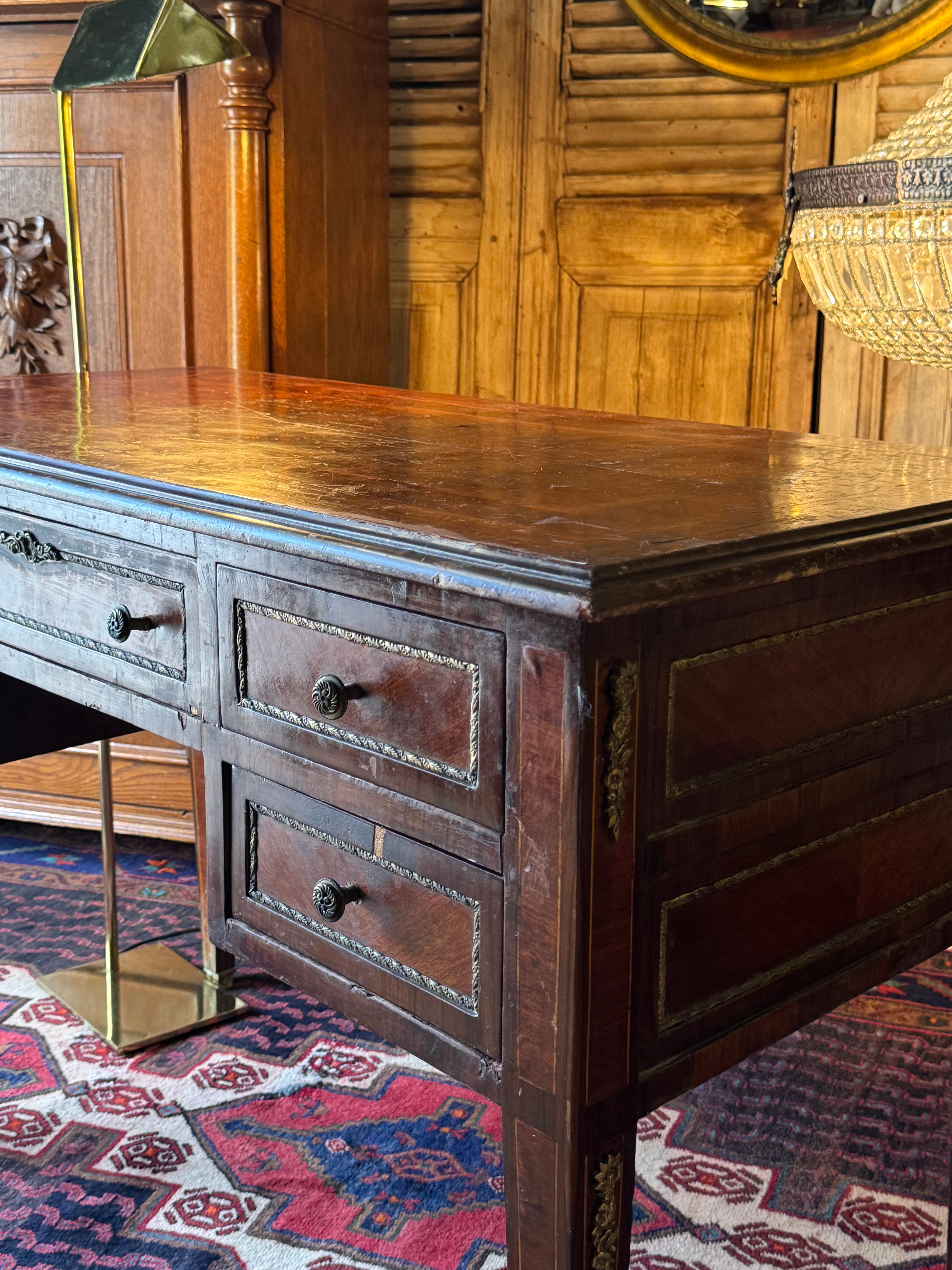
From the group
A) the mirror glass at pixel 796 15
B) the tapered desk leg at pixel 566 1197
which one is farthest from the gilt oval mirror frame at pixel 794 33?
the tapered desk leg at pixel 566 1197

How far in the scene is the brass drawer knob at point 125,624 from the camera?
52.8 inches

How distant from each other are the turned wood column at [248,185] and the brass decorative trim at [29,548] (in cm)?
125

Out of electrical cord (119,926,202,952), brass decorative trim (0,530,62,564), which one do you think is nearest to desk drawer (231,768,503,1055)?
brass decorative trim (0,530,62,564)

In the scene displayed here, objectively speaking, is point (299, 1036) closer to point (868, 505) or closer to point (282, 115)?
point (868, 505)

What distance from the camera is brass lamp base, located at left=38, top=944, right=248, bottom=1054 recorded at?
225 centimetres

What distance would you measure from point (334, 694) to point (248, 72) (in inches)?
76.3

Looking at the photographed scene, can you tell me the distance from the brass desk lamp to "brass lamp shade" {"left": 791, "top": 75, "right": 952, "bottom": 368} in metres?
0.93

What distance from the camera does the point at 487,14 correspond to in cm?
310

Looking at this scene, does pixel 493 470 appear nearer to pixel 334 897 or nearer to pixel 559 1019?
pixel 334 897

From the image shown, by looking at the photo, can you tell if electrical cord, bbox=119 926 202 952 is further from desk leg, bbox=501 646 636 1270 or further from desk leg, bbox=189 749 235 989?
desk leg, bbox=501 646 636 1270

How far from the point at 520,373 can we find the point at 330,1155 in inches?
77.0

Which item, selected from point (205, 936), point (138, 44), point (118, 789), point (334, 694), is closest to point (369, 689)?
point (334, 694)

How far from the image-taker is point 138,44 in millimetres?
1929

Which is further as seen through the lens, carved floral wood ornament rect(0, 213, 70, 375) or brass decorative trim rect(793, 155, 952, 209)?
carved floral wood ornament rect(0, 213, 70, 375)
